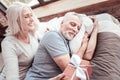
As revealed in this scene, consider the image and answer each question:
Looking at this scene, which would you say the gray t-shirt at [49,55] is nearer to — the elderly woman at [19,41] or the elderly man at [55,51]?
the elderly man at [55,51]

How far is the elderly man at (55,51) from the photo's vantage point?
145 centimetres

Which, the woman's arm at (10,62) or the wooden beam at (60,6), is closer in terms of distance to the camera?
the woman's arm at (10,62)

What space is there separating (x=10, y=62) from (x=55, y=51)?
426 mm

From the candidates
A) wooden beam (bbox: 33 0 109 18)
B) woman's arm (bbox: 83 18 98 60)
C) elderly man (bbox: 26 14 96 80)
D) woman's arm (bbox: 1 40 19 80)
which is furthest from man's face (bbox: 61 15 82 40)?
wooden beam (bbox: 33 0 109 18)

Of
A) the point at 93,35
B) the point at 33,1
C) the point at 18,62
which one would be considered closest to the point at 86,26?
the point at 93,35

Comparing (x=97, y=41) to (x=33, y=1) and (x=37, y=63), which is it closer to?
(x=37, y=63)

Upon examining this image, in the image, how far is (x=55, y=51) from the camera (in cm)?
144

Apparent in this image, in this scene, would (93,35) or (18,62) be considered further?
(18,62)

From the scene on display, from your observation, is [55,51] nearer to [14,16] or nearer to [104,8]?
[14,16]

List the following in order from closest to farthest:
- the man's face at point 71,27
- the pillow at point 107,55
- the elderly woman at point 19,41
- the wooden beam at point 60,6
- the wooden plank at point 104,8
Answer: the pillow at point 107,55
the man's face at point 71,27
the elderly woman at point 19,41
the wooden plank at point 104,8
the wooden beam at point 60,6

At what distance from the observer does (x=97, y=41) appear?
166 centimetres

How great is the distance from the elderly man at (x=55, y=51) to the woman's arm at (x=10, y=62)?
12cm

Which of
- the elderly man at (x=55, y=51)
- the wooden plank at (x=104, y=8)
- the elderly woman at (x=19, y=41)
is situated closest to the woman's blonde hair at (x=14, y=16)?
the elderly woman at (x=19, y=41)

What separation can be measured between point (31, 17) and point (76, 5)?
1106mm
